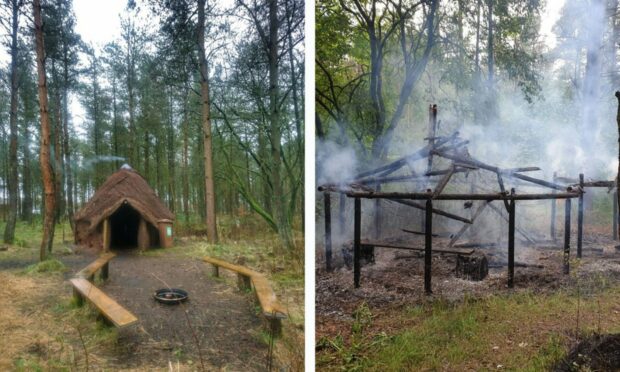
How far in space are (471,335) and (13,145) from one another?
2.16 metres

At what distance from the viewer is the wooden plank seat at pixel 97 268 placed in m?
1.55

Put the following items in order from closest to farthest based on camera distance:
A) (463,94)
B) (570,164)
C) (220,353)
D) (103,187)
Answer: (103,187) < (220,353) < (570,164) < (463,94)

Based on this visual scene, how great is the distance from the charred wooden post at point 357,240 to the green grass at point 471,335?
0.16 metres

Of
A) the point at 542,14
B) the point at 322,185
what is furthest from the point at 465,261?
the point at 542,14

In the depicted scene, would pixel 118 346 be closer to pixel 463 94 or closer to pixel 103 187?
pixel 103 187

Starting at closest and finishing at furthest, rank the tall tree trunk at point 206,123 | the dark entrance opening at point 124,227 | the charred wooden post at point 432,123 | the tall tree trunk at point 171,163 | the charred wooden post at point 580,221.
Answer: the dark entrance opening at point 124,227 < the tall tree trunk at point 171,163 < the tall tree trunk at point 206,123 < the charred wooden post at point 580,221 < the charred wooden post at point 432,123

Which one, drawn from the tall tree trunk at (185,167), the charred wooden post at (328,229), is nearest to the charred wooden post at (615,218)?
the charred wooden post at (328,229)

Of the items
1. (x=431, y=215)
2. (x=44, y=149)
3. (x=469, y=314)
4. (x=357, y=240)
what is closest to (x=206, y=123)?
(x=44, y=149)

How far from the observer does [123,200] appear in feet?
5.21

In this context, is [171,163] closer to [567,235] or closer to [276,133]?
[276,133]

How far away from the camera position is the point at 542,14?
84.0 inches

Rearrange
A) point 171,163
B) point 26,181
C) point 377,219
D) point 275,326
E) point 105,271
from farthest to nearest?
point 377,219 → point 275,326 → point 171,163 → point 105,271 → point 26,181

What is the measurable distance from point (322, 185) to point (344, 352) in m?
0.91

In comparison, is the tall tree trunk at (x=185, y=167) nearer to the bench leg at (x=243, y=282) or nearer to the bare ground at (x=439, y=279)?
the bench leg at (x=243, y=282)
